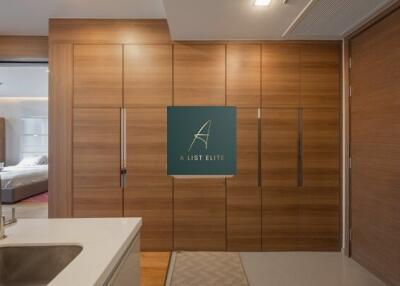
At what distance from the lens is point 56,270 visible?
1241 mm

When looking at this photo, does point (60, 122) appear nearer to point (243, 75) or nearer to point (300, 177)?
point (243, 75)

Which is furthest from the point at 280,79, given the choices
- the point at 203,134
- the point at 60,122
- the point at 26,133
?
the point at 26,133

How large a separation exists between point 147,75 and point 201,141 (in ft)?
3.60

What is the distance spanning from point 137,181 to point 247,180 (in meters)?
1.42

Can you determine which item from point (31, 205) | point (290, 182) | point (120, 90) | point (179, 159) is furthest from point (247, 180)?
point (31, 205)

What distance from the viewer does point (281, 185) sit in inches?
133

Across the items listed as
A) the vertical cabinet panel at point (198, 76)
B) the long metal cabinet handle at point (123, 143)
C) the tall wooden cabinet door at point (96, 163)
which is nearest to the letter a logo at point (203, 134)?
the vertical cabinet panel at point (198, 76)

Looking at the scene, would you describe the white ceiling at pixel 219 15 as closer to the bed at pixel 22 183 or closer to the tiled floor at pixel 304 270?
the tiled floor at pixel 304 270

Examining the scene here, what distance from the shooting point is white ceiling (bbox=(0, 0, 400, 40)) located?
8.42 feet

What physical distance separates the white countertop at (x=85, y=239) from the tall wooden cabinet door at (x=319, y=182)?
2528 millimetres

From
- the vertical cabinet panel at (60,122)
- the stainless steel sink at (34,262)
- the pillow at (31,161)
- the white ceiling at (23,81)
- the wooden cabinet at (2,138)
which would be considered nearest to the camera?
the stainless steel sink at (34,262)

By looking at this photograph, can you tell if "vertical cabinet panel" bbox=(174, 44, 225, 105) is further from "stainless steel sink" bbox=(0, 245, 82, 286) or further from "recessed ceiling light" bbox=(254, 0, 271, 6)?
"stainless steel sink" bbox=(0, 245, 82, 286)

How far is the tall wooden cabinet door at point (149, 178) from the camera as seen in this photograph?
3.35 m

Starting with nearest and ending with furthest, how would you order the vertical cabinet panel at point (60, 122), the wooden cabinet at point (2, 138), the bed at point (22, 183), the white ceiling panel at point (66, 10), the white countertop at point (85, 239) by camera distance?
the white countertop at point (85, 239), the white ceiling panel at point (66, 10), the vertical cabinet panel at point (60, 122), the bed at point (22, 183), the wooden cabinet at point (2, 138)
